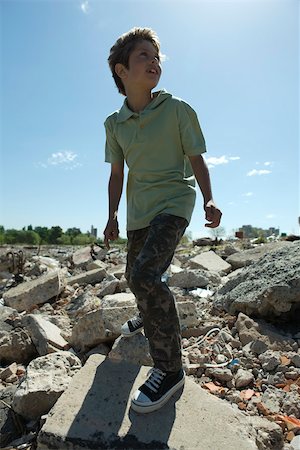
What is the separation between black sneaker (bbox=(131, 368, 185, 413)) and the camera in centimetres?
177

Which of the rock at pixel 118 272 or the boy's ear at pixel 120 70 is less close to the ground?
the boy's ear at pixel 120 70

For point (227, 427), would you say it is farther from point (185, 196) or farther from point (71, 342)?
point (71, 342)

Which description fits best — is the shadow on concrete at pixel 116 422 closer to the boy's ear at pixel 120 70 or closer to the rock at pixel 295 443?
the rock at pixel 295 443

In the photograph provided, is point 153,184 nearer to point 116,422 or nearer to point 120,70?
point 120,70

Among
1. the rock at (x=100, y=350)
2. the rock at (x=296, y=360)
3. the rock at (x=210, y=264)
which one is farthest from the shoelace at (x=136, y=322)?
the rock at (x=210, y=264)

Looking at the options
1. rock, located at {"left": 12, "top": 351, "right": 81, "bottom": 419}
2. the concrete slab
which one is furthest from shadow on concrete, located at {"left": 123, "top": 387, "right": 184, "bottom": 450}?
rock, located at {"left": 12, "top": 351, "right": 81, "bottom": 419}

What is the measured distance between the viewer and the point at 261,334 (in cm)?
289

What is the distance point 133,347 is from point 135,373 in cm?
44

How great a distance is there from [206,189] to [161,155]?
0.35 metres

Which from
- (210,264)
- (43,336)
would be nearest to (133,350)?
(43,336)

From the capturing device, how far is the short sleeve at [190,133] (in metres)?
2.23

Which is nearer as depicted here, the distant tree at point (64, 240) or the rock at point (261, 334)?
the rock at point (261, 334)

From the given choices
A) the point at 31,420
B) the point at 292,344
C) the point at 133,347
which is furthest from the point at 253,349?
the point at 31,420

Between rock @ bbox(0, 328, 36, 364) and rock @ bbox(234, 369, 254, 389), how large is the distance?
1.65m
